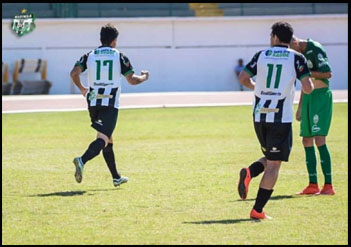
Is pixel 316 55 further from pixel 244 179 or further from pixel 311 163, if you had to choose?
pixel 244 179

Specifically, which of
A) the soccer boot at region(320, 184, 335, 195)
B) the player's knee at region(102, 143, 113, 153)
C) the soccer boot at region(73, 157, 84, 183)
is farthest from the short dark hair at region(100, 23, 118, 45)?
the soccer boot at region(320, 184, 335, 195)

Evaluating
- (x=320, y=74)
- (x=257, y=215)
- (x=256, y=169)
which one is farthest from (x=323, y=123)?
(x=257, y=215)

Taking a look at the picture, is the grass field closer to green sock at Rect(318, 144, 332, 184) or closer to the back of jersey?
green sock at Rect(318, 144, 332, 184)

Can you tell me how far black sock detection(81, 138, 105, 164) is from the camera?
10.8 metres

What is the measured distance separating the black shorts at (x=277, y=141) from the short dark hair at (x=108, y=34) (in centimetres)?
268

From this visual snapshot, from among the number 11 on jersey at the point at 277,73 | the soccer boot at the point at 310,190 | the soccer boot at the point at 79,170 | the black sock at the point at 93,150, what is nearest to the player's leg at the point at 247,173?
the number 11 on jersey at the point at 277,73

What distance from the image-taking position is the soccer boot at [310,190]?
1080 cm

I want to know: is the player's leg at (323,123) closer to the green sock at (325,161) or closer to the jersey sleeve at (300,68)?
the green sock at (325,161)

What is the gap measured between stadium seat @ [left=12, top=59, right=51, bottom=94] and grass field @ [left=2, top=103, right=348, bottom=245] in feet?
62.1

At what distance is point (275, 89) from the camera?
30.1ft

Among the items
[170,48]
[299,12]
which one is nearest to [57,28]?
[170,48]

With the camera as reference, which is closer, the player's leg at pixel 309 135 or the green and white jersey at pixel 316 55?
the green and white jersey at pixel 316 55

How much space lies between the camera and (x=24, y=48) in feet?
131

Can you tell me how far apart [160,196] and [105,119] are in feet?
4.36
